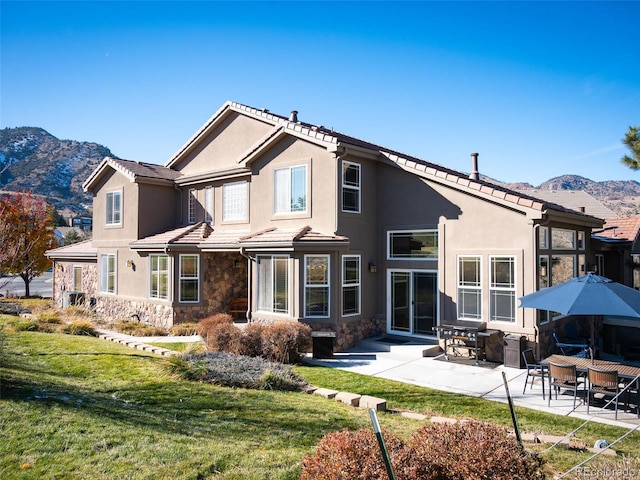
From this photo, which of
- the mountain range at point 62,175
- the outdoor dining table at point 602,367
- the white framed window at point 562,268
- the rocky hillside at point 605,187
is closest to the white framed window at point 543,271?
the white framed window at point 562,268

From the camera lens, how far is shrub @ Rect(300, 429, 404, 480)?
364cm

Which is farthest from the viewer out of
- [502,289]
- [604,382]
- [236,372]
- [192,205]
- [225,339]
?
[192,205]

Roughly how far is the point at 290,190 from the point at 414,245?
4.66 m

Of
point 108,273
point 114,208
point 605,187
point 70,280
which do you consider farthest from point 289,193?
point 605,187

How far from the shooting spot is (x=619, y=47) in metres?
15.2

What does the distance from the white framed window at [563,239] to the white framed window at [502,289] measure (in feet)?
6.41

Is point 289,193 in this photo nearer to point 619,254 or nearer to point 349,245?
point 349,245

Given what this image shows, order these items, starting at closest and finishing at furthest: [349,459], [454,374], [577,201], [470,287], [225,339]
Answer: [349,459]
[454,374]
[225,339]
[470,287]
[577,201]

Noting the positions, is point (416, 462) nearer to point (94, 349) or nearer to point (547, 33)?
point (94, 349)

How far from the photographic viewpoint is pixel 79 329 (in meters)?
14.9

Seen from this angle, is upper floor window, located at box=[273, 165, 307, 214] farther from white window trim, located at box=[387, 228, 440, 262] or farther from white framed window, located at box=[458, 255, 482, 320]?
white framed window, located at box=[458, 255, 482, 320]

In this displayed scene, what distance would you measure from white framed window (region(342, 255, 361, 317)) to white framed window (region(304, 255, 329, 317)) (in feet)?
1.92

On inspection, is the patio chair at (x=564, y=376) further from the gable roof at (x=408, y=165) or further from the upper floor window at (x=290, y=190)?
the upper floor window at (x=290, y=190)

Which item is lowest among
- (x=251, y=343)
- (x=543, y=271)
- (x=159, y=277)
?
(x=251, y=343)
